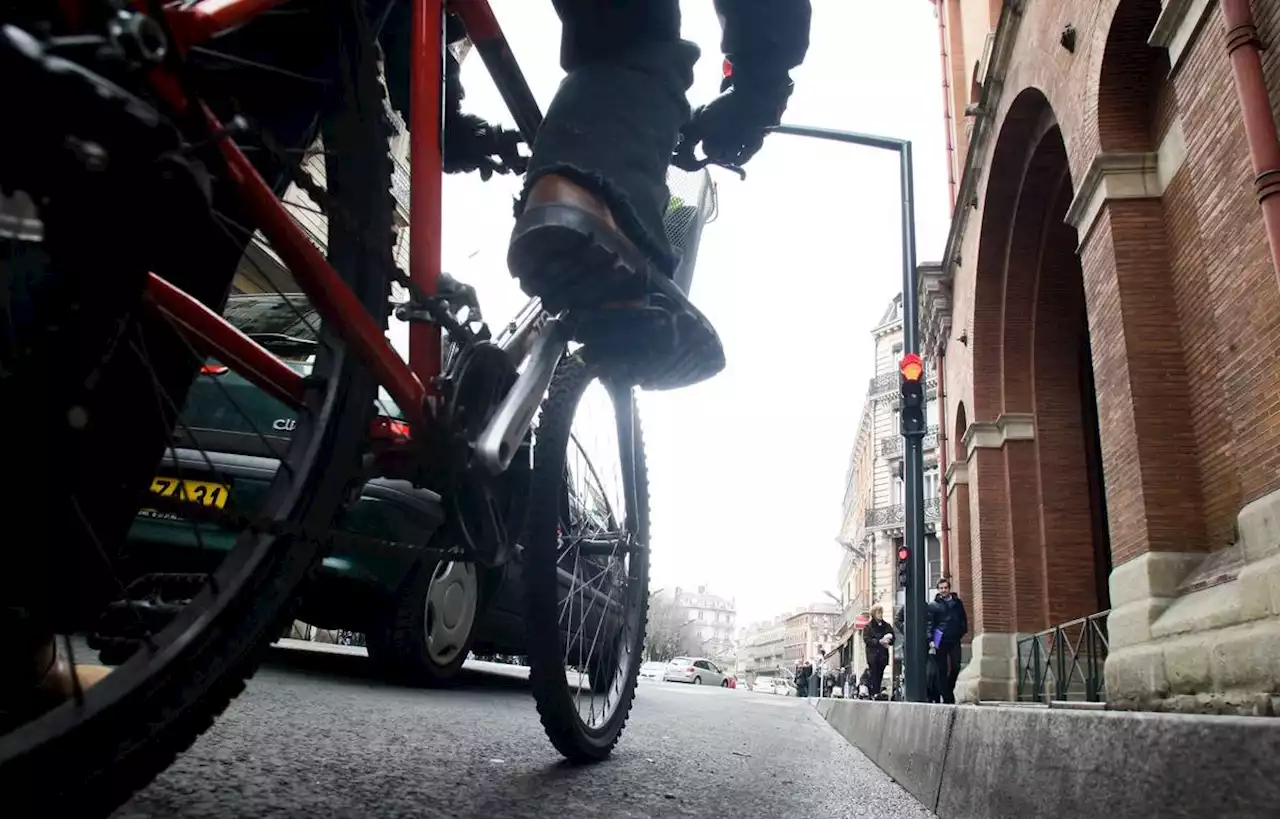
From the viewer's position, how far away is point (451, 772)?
1.97 meters

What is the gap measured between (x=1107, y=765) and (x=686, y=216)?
6.97ft

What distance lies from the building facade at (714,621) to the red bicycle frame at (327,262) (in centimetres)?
15852

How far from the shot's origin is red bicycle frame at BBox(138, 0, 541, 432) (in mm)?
1140

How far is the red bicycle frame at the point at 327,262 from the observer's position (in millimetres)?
1140

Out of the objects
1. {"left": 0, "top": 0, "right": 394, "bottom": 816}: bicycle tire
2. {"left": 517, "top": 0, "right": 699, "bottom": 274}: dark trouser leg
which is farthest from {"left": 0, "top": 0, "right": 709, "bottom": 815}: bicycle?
{"left": 517, "top": 0, "right": 699, "bottom": 274}: dark trouser leg

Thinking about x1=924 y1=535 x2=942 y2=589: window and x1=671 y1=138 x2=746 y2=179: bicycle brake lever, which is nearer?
x1=671 y1=138 x2=746 y2=179: bicycle brake lever

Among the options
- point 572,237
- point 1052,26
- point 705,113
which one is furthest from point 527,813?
point 1052,26

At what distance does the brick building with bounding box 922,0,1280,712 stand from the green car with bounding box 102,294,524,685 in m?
4.28

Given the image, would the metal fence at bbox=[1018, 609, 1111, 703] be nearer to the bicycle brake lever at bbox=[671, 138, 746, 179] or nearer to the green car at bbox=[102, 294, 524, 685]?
the green car at bbox=[102, 294, 524, 685]

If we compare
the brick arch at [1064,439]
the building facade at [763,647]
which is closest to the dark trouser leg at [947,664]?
the brick arch at [1064,439]

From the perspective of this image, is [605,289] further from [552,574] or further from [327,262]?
[552,574]

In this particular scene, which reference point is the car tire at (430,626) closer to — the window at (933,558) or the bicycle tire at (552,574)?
the bicycle tire at (552,574)

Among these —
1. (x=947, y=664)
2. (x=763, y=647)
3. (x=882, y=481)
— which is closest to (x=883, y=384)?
(x=882, y=481)

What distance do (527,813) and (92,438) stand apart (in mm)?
979
